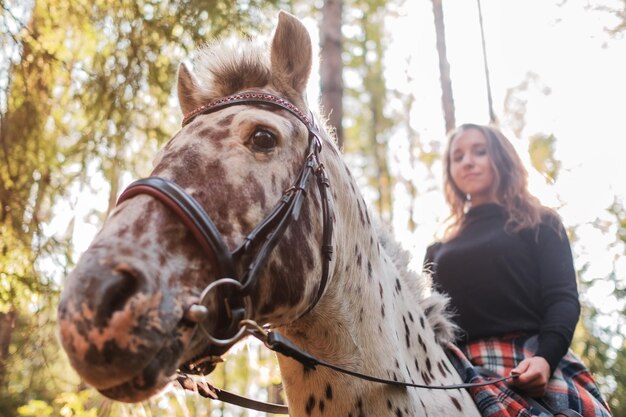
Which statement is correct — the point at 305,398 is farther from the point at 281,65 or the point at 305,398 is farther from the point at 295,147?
the point at 281,65

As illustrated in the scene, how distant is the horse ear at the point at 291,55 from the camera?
8.25ft

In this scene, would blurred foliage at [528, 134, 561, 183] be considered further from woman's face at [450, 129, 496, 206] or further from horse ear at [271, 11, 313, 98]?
horse ear at [271, 11, 313, 98]

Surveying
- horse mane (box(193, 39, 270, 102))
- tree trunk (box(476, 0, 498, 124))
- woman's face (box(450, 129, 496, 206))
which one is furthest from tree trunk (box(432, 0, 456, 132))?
horse mane (box(193, 39, 270, 102))

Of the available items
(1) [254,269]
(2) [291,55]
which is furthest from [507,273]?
(1) [254,269]

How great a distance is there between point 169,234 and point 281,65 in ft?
3.90

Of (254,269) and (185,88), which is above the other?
(185,88)

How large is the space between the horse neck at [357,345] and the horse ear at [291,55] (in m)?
0.65

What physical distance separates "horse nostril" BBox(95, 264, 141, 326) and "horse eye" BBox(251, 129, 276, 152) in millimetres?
750

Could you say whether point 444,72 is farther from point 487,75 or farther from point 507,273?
point 507,273

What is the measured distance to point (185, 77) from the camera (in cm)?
271

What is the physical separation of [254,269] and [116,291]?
46cm

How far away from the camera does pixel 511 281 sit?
340cm

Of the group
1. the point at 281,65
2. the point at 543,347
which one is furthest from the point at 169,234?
the point at 543,347

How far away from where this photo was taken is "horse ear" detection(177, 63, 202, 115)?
2691 millimetres
